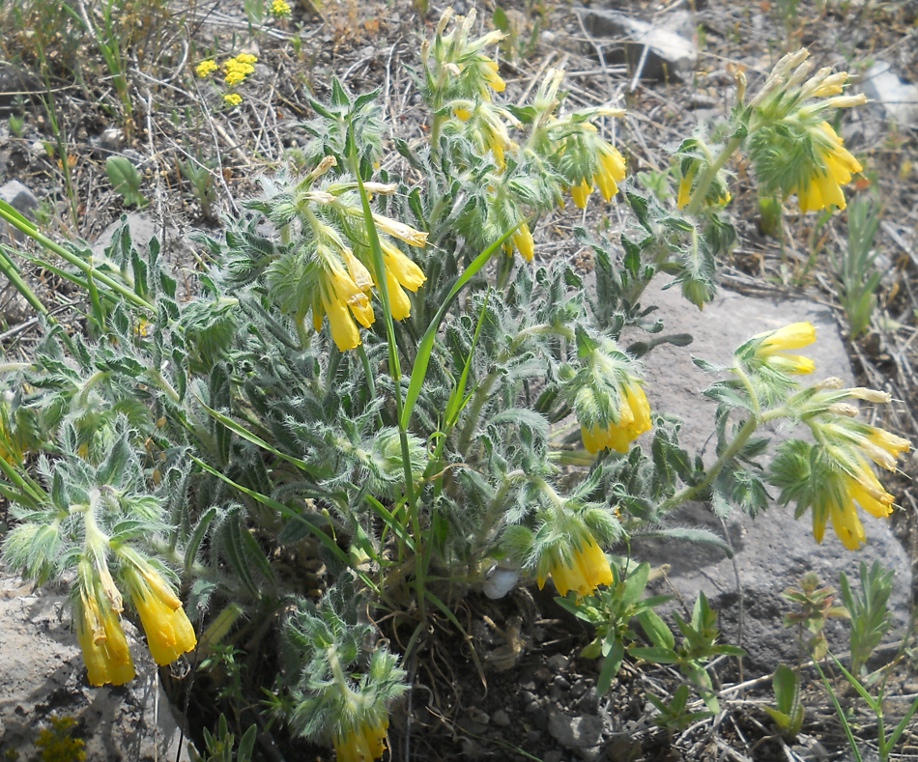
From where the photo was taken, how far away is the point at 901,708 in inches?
113

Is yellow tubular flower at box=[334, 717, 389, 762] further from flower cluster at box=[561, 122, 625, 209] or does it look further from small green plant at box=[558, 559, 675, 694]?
flower cluster at box=[561, 122, 625, 209]

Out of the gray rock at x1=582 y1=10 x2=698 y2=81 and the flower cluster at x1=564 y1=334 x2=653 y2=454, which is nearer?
the flower cluster at x1=564 y1=334 x2=653 y2=454

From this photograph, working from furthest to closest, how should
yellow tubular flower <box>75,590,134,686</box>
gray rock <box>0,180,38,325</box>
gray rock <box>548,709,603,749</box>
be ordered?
gray rock <box>0,180,38,325</box>
gray rock <box>548,709,603,749</box>
yellow tubular flower <box>75,590,134,686</box>

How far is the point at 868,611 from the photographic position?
2.79 m

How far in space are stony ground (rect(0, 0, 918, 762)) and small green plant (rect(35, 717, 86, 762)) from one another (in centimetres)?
7

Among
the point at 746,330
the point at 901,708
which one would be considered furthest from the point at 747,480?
the point at 746,330

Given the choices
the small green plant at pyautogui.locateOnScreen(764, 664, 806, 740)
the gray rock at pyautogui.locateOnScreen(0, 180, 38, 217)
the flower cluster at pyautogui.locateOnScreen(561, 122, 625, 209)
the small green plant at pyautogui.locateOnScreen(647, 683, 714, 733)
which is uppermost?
the gray rock at pyautogui.locateOnScreen(0, 180, 38, 217)

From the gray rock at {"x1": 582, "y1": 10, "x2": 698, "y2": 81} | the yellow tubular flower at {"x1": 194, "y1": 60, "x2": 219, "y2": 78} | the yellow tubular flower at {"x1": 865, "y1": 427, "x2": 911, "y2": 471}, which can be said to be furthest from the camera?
the gray rock at {"x1": 582, "y1": 10, "x2": 698, "y2": 81}

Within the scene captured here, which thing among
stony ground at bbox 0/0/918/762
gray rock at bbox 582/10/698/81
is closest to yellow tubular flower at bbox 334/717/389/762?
stony ground at bbox 0/0/918/762

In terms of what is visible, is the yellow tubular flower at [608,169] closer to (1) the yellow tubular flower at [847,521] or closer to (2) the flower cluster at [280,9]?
(1) the yellow tubular flower at [847,521]

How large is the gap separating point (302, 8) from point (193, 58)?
29.1 inches

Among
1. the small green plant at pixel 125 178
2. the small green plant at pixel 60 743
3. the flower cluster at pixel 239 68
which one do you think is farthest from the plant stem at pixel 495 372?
the flower cluster at pixel 239 68

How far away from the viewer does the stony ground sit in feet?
9.00

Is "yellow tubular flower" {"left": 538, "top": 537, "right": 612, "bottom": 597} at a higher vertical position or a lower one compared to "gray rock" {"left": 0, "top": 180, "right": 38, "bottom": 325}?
lower
